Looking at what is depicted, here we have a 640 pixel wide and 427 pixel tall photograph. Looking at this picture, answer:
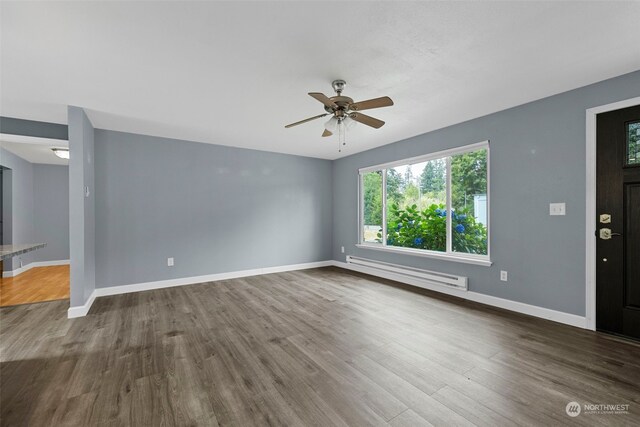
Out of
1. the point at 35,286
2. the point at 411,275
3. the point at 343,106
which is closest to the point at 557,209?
the point at 411,275

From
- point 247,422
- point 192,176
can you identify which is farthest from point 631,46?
point 192,176

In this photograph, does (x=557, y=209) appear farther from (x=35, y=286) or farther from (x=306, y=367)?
(x=35, y=286)

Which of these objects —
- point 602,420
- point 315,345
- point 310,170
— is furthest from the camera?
point 310,170

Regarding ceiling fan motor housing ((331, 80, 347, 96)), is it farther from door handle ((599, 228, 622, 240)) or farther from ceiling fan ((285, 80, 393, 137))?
door handle ((599, 228, 622, 240))

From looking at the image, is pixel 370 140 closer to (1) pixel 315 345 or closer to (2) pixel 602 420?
(1) pixel 315 345

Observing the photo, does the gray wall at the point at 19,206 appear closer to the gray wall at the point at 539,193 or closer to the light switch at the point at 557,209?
the gray wall at the point at 539,193

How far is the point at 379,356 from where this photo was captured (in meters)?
2.30

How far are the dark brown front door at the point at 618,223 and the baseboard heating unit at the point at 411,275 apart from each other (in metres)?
1.40

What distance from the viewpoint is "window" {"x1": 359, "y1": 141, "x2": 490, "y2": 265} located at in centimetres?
379

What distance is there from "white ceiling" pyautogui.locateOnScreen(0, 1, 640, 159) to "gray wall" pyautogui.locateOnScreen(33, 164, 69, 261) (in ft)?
12.3

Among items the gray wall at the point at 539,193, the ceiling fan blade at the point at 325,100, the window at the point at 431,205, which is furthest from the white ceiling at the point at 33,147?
the gray wall at the point at 539,193

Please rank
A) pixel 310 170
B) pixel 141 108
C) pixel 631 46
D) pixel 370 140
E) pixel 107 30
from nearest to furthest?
pixel 107 30
pixel 631 46
pixel 141 108
pixel 370 140
pixel 310 170

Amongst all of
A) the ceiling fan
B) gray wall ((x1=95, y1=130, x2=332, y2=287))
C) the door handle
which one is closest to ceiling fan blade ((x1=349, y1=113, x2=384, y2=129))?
the ceiling fan

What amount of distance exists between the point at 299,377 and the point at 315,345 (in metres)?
0.51
